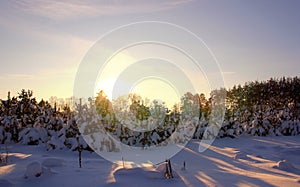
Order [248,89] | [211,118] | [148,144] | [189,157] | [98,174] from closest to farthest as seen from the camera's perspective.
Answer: [98,174] < [189,157] < [148,144] < [211,118] < [248,89]

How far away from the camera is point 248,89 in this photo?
40.7 meters

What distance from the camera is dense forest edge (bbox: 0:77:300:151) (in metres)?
14.7

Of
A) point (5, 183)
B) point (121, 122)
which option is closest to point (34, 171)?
point (5, 183)

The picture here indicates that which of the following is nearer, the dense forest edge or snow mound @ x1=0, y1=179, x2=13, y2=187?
snow mound @ x1=0, y1=179, x2=13, y2=187

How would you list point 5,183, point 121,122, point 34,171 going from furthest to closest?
point 121,122 → point 34,171 → point 5,183

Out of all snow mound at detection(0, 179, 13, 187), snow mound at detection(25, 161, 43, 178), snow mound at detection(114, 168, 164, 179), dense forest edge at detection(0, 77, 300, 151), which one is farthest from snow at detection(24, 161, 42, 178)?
dense forest edge at detection(0, 77, 300, 151)

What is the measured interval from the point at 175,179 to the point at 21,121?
47.8 ft

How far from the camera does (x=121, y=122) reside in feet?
59.3

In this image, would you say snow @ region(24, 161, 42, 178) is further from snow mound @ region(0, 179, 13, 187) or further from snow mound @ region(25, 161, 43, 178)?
snow mound @ region(0, 179, 13, 187)

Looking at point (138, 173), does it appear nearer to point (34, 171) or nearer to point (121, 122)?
point (34, 171)

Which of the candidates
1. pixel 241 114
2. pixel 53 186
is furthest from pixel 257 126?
pixel 53 186

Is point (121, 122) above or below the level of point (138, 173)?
above

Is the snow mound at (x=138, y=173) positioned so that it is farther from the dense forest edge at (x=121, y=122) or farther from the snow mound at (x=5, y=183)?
the dense forest edge at (x=121, y=122)

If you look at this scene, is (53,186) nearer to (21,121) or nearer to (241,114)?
(21,121)
